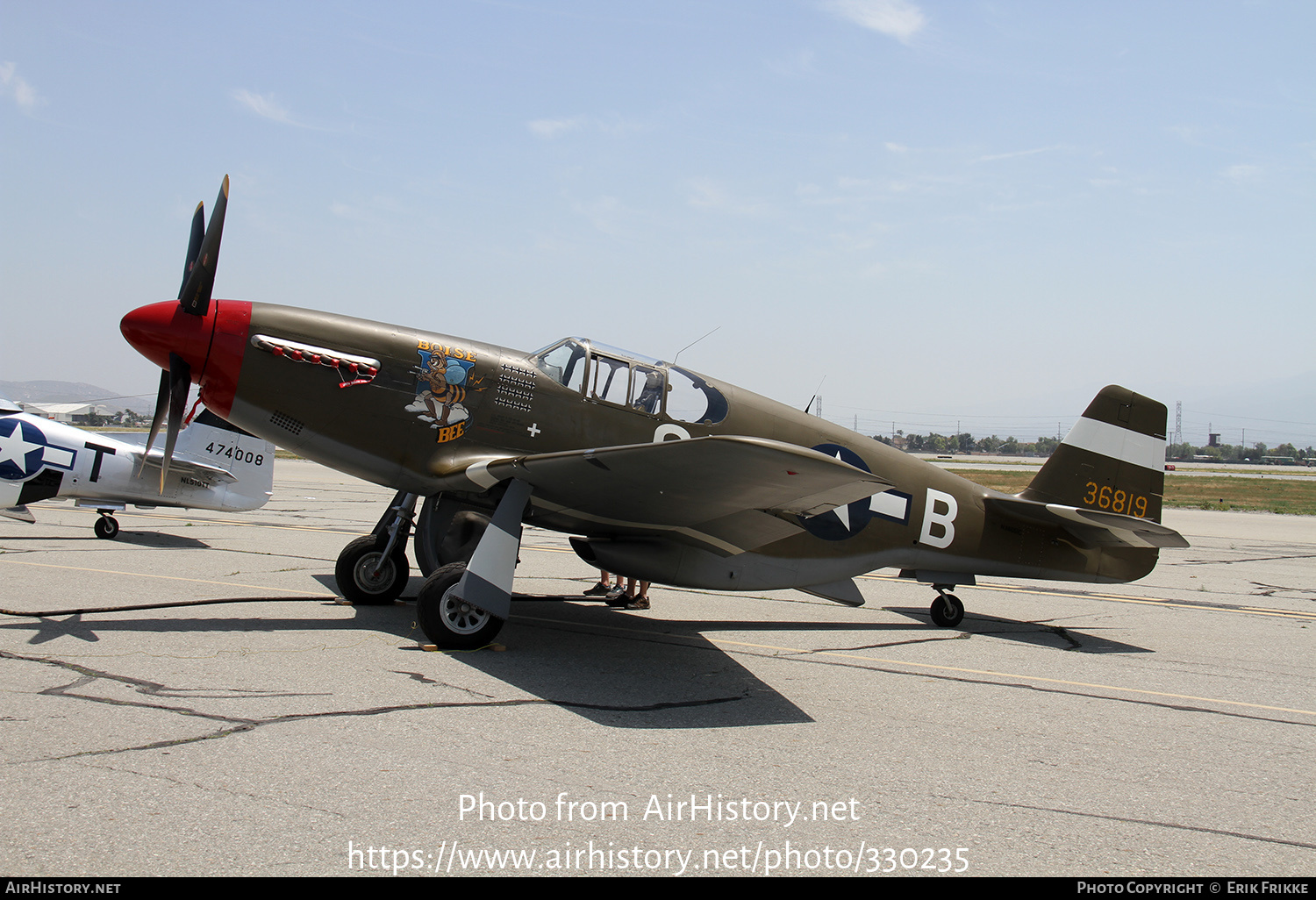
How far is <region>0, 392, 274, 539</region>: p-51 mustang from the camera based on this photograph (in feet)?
38.2

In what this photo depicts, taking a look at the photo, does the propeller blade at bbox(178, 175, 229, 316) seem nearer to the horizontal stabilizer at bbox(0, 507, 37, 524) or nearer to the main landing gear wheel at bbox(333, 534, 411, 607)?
the main landing gear wheel at bbox(333, 534, 411, 607)

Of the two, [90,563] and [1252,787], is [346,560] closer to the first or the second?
[90,563]

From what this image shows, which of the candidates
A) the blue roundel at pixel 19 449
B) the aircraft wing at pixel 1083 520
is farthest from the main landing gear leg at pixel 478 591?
the blue roundel at pixel 19 449

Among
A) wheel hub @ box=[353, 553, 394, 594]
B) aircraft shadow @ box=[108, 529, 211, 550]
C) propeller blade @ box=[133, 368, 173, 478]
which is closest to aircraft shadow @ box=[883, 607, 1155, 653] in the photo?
wheel hub @ box=[353, 553, 394, 594]

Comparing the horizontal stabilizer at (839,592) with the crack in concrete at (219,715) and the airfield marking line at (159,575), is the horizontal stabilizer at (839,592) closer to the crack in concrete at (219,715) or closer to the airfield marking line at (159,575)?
the crack in concrete at (219,715)

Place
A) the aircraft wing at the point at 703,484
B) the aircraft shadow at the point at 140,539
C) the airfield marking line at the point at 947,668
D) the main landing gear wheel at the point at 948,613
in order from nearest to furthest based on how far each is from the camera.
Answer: the aircraft wing at the point at 703,484 < the airfield marking line at the point at 947,668 < the main landing gear wheel at the point at 948,613 < the aircraft shadow at the point at 140,539

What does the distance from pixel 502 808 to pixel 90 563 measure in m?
8.88

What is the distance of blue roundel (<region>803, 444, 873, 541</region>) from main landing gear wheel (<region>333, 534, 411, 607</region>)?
3.96 metres

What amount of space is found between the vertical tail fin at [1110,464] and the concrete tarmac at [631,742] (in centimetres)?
138

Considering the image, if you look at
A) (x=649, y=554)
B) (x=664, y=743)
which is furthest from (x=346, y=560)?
(x=664, y=743)

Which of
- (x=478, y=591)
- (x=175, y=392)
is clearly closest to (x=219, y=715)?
(x=478, y=591)

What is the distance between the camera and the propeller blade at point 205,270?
640 centimetres

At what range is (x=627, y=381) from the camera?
24.6ft

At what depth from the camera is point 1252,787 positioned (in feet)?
13.6
